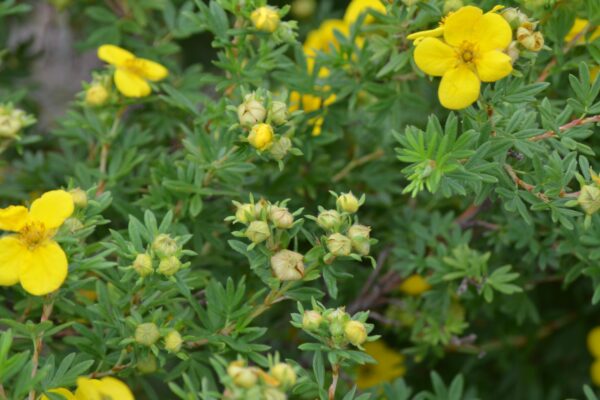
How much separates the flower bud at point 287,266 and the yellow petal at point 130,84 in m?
0.57

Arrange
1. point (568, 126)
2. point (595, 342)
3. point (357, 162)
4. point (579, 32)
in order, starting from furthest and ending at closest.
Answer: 1. point (595, 342)
2. point (357, 162)
3. point (579, 32)
4. point (568, 126)

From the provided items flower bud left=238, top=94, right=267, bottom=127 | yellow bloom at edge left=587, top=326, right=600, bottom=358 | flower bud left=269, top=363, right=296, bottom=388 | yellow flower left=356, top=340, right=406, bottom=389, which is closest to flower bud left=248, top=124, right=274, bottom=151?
flower bud left=238, top=94, right=267, bottom=127

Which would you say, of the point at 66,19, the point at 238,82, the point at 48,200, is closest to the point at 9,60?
the point at 66,19

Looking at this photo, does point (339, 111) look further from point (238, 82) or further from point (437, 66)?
point (437, 66)

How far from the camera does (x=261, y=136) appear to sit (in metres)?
1.48

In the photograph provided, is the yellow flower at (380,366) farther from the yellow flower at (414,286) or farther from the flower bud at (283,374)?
the flower bud at (283,374)

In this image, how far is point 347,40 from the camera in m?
1.89

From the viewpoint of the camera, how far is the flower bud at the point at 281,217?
1404mm

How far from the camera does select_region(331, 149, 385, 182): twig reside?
210cm

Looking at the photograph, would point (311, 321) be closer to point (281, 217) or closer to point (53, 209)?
point (281, 217)

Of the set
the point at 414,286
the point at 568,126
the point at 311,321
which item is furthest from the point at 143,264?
the point at 414,286

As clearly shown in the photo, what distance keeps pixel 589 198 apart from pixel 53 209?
33.4 inches

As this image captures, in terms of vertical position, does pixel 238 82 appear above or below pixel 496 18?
below

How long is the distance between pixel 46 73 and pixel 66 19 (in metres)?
0.64
